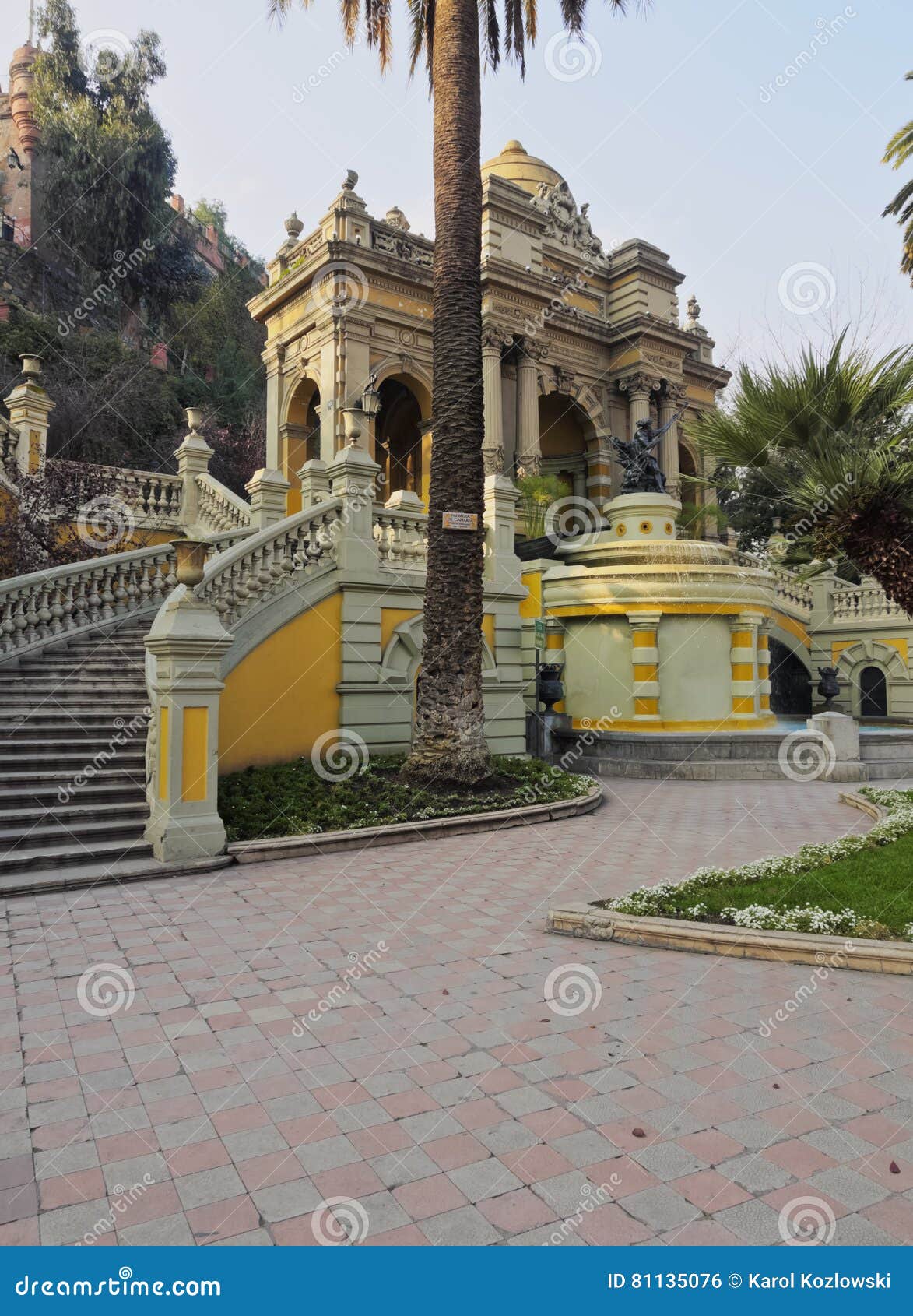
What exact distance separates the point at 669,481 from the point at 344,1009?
26.2 metres

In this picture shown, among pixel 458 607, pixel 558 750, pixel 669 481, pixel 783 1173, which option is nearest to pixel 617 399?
pixel 669 481

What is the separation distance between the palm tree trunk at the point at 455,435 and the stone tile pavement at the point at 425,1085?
427 cm

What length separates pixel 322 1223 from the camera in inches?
111

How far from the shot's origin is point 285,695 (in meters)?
11.3

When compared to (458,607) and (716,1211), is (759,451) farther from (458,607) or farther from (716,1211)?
(716,1211)

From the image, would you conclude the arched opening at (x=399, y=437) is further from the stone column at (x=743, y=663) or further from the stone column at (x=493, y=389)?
the stone column at (x=743, y=663)

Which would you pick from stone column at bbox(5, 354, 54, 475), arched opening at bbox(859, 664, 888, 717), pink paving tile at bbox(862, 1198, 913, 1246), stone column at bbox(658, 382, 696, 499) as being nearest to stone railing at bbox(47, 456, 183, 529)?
stone column at bbox(5, 354, 54, 475)

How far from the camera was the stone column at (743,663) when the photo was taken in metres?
16.7

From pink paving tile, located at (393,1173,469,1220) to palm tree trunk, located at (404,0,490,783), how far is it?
778 centimetres

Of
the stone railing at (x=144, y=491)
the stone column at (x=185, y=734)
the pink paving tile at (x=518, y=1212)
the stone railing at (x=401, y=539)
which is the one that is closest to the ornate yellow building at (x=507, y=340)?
the stone railing at (x=144, y=491)

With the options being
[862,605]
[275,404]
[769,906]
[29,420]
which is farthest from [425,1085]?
[275,404]

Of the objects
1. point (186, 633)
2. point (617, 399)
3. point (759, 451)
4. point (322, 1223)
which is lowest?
point (322, 1223)

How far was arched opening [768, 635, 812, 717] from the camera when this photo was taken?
23641 mm

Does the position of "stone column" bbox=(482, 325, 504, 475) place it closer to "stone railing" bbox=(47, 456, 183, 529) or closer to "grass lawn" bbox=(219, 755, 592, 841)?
"stone railing" bbox=(47, 456, 183, 529)
